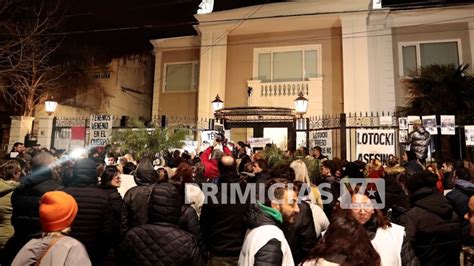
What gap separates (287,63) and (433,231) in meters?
13.9

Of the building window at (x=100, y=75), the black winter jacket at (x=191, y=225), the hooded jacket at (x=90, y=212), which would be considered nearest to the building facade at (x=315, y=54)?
the building window at (x=100, y=75)

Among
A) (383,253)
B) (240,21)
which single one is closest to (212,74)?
(240,21)

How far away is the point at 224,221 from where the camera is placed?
11.8ft

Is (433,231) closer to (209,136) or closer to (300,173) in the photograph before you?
(300,173)

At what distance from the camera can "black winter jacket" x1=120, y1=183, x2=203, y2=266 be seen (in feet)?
8.97

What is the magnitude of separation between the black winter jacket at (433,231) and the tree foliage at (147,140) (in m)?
6.49

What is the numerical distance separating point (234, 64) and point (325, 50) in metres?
4.51

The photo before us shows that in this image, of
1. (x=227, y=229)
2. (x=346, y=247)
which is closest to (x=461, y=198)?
(x=227, y=229)

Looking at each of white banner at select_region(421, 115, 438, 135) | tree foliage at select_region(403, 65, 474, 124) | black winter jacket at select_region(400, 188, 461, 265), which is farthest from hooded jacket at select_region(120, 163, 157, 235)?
tree foliage at select_region(403, 65, 474, 124)

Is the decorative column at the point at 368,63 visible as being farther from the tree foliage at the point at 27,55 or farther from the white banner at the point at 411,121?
the tree foliage at the point at 27,55

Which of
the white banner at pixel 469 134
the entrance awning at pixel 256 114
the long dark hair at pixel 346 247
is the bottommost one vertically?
the long dark hair at pixel 346 247

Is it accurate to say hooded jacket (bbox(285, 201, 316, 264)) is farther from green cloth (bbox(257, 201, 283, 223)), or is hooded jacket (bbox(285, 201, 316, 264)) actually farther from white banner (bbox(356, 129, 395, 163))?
white banner (bbox(356, 129, 395, 163))

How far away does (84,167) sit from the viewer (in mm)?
3781

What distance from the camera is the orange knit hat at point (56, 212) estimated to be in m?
2.36
